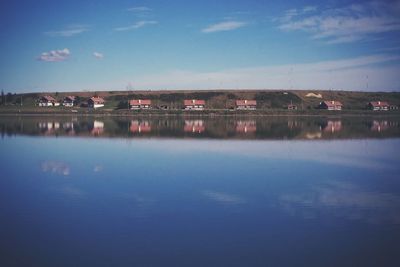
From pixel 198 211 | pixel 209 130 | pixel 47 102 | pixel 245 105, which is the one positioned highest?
pixel 47 102

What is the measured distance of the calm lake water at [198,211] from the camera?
8.36 meters

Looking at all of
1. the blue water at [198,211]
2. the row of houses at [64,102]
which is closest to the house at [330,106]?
the row of houses at [64,102]

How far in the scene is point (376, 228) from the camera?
10.1 m

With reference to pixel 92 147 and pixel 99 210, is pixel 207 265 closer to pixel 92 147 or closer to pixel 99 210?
pixel 99 210

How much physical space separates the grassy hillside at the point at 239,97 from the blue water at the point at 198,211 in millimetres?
78315

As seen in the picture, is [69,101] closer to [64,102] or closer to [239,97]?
[64,102]

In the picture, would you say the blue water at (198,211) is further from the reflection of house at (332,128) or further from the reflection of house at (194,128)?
the reflection of house at (332,128)

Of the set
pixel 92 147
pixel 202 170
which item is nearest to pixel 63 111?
pixel 92 147

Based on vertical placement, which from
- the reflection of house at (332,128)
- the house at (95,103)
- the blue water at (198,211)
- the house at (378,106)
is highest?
the house at (95,103)

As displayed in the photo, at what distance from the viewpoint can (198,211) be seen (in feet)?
37.4

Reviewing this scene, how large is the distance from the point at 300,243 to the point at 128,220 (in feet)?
13.4

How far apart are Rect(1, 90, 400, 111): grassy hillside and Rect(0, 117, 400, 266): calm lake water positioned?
78127 millimetres

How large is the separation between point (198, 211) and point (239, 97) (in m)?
103

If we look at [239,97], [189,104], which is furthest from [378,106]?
[189,104]
